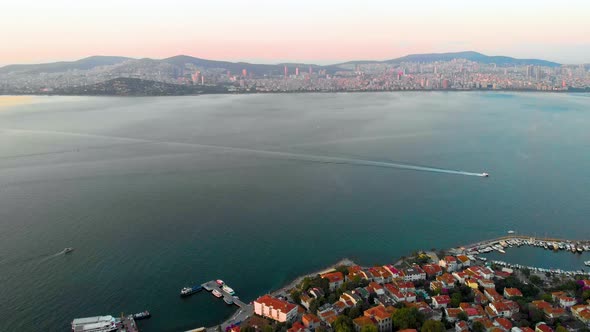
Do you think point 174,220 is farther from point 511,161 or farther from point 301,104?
point 301,104

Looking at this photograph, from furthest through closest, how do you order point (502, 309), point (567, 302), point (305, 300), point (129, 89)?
point (129, 89) → point (305, 300) → point (567, 302) → point (502, 309)

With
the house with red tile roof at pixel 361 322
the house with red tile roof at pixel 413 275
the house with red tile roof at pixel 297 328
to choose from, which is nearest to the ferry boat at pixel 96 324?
the house with red tile roof at pixel 297 328

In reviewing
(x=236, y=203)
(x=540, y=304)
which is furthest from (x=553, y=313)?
(x=236, y=203)

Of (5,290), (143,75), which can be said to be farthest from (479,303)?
(143,75)

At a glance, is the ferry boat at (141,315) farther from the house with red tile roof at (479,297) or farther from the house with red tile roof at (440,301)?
the house with red tile roof at (479,297)

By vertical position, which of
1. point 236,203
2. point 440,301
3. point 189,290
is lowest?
point 189,290

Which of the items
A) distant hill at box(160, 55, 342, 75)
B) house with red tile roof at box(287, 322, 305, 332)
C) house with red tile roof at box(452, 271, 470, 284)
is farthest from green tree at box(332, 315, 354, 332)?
distant hill at box(160, 55, 342, 75)

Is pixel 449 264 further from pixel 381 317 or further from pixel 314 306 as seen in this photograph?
pixel 314 306
